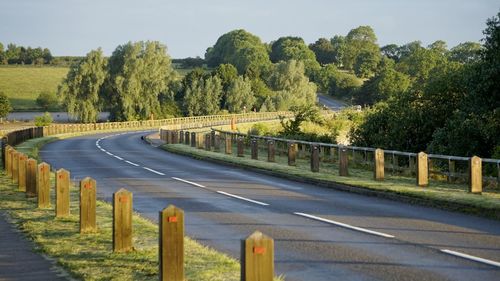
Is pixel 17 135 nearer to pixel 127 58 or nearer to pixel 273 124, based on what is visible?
pixel 273 124

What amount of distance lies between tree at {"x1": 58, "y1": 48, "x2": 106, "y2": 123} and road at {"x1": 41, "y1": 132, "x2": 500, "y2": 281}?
71.2 meters

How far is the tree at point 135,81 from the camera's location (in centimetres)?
9450

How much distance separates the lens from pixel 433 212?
1504cm

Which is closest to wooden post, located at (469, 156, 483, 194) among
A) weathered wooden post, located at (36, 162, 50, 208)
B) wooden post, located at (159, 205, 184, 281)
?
weathered wooden post, located at (36, 162, 50, 208)

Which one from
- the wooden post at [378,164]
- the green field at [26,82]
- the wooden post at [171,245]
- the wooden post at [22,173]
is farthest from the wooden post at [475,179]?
the green field at [26,82]

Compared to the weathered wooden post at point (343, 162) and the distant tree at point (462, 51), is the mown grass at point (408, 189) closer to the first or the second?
the weathered wooden post at point (343, 162)

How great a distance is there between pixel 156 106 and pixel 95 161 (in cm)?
6701

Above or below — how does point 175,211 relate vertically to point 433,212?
above

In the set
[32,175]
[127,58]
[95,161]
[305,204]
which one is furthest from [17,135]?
[127,58]

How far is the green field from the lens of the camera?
437 feet

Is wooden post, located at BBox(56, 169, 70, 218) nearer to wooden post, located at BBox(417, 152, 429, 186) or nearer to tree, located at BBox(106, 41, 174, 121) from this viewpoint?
wooden post, located at BBox(417, 152, 429, 186)

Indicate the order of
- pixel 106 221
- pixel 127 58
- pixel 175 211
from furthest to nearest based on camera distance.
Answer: pixel 127 58, pixel 106 221, pixel 175 211

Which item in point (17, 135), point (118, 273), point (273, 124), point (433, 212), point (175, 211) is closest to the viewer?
point (175, 211)

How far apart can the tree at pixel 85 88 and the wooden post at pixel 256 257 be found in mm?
88258
